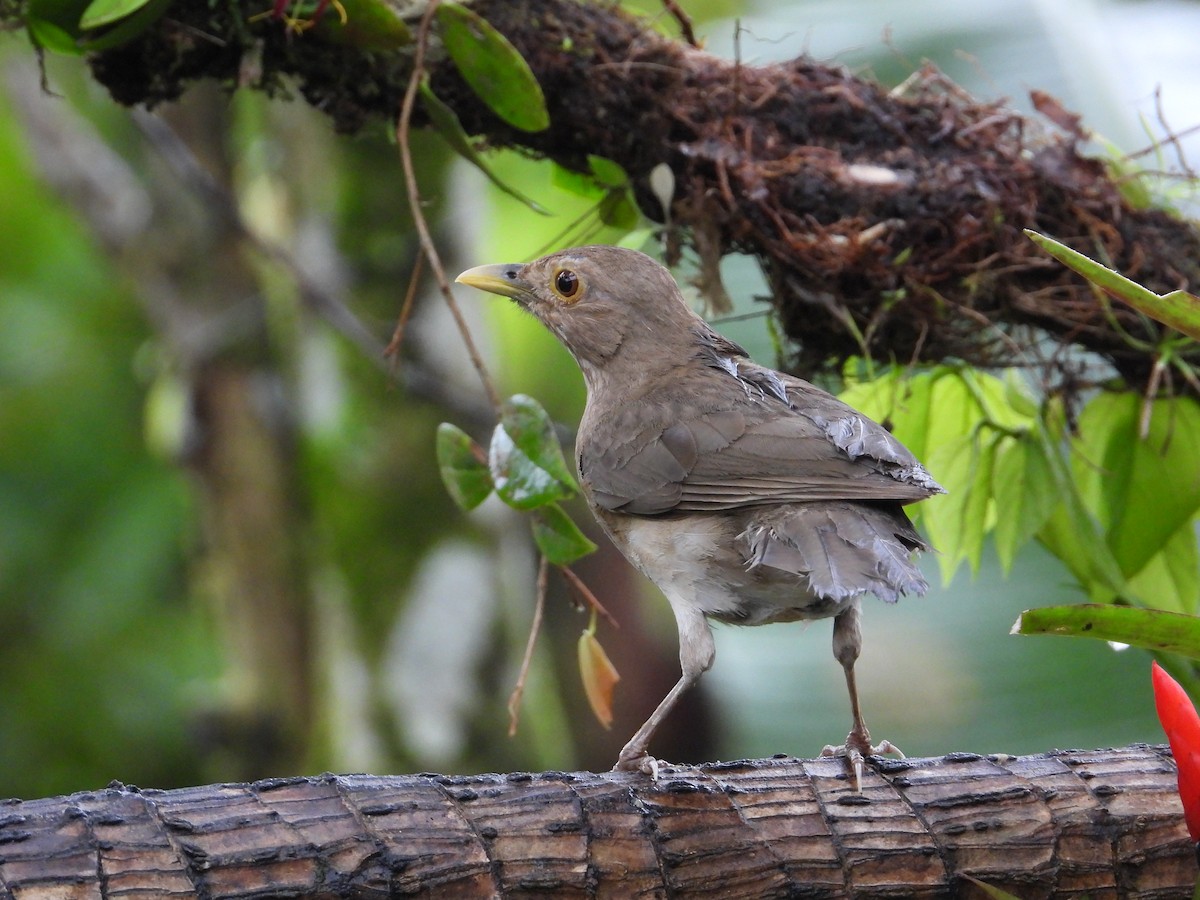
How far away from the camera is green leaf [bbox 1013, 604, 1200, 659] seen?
7.20 feet

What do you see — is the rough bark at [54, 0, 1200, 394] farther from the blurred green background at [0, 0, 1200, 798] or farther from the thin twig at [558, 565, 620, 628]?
the blurred green background at [0, 0, 1200, 798]

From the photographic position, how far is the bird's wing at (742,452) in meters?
2.99

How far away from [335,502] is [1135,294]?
14.1ft

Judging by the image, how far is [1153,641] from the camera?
88.7 inches

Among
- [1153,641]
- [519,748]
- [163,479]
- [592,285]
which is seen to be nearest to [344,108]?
[592,285]

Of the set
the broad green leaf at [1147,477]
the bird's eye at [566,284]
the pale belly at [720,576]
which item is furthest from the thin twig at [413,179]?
the broad green leaf at [1147,477]

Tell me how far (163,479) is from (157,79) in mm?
5271

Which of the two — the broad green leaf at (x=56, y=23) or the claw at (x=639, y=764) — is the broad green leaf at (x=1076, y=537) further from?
the broad green leaf at (x=56, y=23)

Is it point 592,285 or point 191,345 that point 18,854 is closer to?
point 592,285

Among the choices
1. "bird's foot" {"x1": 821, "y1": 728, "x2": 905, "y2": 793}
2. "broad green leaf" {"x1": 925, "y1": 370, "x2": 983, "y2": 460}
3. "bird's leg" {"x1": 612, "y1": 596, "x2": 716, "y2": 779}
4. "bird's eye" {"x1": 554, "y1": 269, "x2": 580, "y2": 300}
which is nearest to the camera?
"bird's foot" {"x1": 821, "y1": 728, "x2": 905, "y2": 793}

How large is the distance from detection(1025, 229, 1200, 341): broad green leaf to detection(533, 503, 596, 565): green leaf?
4.38 feet

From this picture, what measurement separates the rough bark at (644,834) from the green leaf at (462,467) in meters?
0.83

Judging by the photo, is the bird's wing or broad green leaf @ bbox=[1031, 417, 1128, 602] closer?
the bird's wing

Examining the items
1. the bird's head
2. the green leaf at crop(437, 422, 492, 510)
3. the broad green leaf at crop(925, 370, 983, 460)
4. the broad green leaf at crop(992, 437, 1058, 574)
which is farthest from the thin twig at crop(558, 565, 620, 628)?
the broad green leaf at crop(925, 370, 983, 460)
